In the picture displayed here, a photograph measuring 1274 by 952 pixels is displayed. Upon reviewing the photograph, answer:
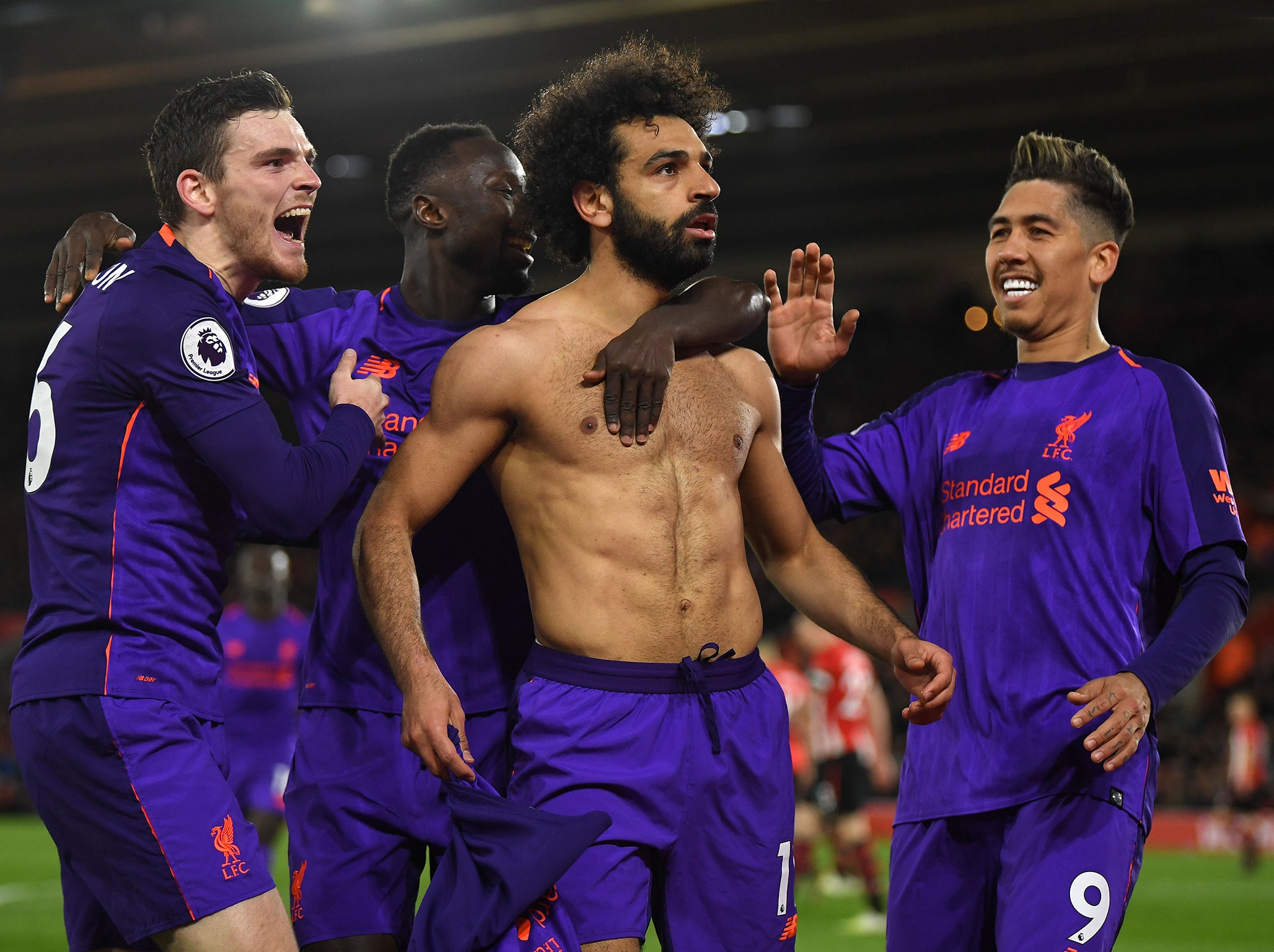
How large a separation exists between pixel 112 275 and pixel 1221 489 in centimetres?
274

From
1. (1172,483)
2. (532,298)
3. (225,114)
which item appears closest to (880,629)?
(1172,483)

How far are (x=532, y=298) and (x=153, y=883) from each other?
1856 millimetres

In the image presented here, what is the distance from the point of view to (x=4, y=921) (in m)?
9.94

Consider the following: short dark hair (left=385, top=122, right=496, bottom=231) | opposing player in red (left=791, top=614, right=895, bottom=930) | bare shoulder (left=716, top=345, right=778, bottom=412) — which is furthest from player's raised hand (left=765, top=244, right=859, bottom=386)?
opposing player in red (left=791, top=614, right=895, bottom=930)

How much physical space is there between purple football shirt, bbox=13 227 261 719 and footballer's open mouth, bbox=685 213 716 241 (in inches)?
43.8

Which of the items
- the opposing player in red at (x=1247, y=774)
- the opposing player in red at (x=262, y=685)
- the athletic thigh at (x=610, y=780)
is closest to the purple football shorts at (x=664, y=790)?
the athletic thigh at (x=610, y=780)

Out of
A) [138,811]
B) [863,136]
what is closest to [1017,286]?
[138,811]

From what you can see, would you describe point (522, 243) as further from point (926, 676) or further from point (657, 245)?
point (926, 676)

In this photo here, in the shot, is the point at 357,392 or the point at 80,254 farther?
the point at 80,254

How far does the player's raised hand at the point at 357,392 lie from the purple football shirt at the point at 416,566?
170 mm

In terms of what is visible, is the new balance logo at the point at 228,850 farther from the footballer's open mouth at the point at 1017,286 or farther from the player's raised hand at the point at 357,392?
the footballer's open mouth at the point at 1017,286

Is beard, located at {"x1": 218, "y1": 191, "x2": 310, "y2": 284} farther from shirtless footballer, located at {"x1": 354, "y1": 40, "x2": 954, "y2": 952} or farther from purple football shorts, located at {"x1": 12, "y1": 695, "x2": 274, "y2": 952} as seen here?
purple football shorts, located at {"x1": 12, "y1": 695, "x2": 274, "y2": 952}

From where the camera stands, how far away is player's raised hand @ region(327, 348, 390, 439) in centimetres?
356

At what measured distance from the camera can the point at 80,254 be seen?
12.6ft
